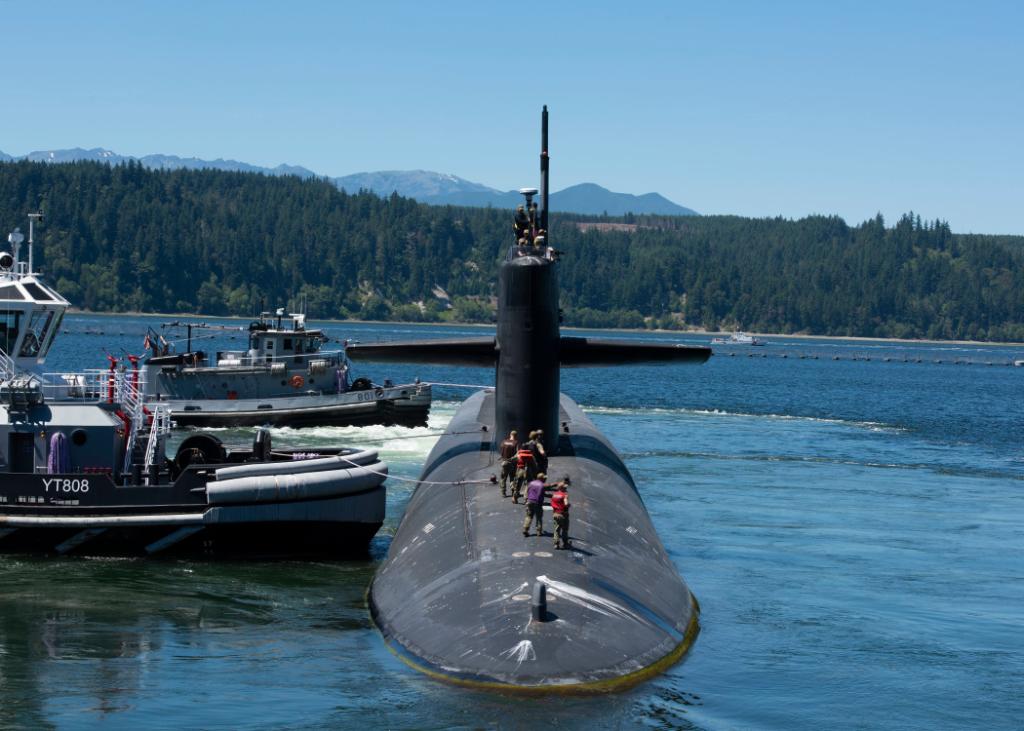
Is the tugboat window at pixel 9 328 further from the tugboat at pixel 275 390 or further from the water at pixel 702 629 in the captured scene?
the tugboat at pixel 275 390

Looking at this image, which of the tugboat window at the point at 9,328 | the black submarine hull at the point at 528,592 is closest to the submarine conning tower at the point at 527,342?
the black submarine hull at the point at 528,592

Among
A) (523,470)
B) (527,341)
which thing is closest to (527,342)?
(527,341)

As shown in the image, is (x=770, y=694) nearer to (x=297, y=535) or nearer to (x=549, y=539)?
(x=549, y=539)

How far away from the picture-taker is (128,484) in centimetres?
3172

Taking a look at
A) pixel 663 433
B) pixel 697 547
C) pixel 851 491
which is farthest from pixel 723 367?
pixel 697 547

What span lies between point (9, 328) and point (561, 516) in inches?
649

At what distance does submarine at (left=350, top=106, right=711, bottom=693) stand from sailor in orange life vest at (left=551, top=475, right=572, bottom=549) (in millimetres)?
212

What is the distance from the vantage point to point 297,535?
99.9 ft

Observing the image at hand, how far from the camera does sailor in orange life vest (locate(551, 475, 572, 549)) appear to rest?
22344mm

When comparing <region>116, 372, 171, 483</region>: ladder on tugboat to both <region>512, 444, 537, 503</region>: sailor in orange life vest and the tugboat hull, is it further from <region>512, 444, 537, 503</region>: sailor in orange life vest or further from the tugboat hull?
the tugboat hull

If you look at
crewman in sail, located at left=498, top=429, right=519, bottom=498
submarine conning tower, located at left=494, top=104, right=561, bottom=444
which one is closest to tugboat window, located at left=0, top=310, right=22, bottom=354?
submarine conning tower, located at left=494, top=104, right=561, bottom=444

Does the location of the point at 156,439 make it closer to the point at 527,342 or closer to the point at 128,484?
the point at 128,484

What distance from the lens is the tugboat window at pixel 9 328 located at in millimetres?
32156

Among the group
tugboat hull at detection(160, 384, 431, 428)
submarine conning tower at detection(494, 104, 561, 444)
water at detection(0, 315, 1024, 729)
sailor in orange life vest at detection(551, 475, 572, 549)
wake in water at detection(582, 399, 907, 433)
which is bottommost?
wake in water at detection(582, 399, 907, 433)
